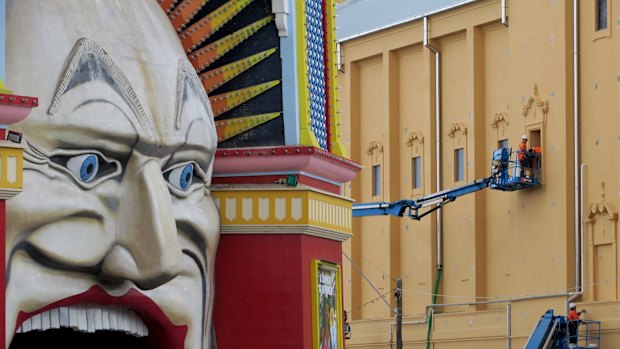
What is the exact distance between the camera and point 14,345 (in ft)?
66.4

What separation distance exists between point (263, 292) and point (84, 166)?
330 cm

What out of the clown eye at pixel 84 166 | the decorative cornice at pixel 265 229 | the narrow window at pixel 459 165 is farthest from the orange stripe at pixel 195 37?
the narrow window at pixel 459 165

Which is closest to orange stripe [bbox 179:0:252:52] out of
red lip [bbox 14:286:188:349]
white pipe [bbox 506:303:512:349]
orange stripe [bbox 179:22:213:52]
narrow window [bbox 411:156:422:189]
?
orange stripe [bbox 179:22:213:52]

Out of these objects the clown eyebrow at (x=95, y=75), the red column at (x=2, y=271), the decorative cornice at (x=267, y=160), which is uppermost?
the clown eyebrow at (x=95, y=75)

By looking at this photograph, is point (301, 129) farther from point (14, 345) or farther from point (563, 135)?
point (563, 135)

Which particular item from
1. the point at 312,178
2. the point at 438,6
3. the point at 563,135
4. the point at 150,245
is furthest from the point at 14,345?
the point at 438,6

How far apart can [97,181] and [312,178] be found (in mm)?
3520

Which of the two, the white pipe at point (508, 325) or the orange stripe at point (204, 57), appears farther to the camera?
the white pipe at point (508, 325)

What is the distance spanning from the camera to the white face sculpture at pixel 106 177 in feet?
59.1

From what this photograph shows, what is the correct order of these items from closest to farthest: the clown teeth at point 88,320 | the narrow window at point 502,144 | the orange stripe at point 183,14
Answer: the clown teeth at point 88,320 < the orange stripe at point 183,14 < the narrow window at point 502,144

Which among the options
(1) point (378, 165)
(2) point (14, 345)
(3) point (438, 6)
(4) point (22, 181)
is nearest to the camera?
(4) point (22, 181)

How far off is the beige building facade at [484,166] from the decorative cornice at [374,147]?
0.04 meters

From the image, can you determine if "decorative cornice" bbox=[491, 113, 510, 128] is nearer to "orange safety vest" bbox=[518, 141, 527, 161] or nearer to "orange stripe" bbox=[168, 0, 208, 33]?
"orange safety vest" bbox=[518, 141, 527, 161]

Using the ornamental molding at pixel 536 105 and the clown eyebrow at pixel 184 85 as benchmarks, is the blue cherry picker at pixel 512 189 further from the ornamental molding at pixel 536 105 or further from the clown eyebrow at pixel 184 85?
the clown eyebrow at pixel 184 85
